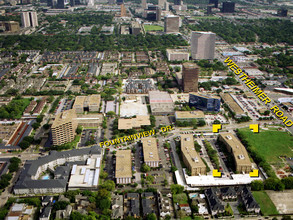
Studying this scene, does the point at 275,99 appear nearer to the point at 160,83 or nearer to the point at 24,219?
the point at 160,83

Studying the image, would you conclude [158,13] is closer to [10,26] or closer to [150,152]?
[10,26]

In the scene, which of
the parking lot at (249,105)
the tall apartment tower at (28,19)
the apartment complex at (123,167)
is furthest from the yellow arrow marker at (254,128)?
the tall apartment tower at (28,19)

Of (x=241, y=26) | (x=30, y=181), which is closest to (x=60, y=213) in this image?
(x=30, y=181)

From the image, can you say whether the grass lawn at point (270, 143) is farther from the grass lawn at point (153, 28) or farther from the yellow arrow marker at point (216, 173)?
the grass lawn at point (153, 28)

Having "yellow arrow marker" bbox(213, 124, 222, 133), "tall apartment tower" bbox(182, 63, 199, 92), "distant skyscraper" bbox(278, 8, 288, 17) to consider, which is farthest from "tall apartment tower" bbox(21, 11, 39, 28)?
"distant skyscraper" bbox(278, 8, 288, 17)

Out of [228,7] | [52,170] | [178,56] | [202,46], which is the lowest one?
[52,170]

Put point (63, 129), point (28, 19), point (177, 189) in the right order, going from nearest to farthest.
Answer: point (177, 189)
point (63, 129)
point (28, 19)

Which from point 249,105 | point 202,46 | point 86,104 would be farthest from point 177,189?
point 202,46
